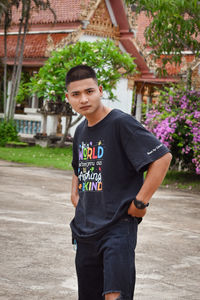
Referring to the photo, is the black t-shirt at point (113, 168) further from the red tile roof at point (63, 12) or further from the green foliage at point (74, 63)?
the red tile roof at point (63, 12)

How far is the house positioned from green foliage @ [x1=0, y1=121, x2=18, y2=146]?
1.30 m

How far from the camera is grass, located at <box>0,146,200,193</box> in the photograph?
13.4m

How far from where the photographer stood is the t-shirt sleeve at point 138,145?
10.9 ft

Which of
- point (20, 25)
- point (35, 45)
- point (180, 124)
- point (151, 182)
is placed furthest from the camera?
point (35, 45)

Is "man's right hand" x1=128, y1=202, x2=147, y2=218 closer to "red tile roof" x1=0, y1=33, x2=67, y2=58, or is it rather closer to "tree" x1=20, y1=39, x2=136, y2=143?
"tree" x1=20, y1=39, x2=136, y2=143

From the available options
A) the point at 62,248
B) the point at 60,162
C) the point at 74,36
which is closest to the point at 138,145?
the point at 62,248

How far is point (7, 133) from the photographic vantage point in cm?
2292

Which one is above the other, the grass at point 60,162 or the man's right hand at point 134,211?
the man's right hand at point 134,211

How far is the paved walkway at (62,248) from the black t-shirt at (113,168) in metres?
1.59

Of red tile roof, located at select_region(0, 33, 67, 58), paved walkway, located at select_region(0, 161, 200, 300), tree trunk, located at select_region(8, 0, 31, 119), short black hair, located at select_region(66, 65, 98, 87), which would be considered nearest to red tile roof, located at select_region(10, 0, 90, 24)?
red tile roof, located at select_region(0, 33, 67, 58)

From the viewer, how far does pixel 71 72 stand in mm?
3512

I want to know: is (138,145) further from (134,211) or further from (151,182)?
(134,211)

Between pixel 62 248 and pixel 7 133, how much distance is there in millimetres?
16798

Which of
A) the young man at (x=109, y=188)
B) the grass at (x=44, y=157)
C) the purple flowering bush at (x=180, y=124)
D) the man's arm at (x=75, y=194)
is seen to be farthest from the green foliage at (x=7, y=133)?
the young man at (x=109, y=188)
